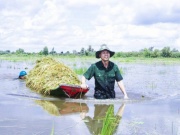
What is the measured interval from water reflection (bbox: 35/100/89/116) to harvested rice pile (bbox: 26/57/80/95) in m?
1.27

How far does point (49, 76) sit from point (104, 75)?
3.40 m

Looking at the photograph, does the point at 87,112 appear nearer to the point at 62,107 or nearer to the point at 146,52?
the point at 62,107

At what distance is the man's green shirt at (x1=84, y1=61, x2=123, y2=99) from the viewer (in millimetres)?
9266

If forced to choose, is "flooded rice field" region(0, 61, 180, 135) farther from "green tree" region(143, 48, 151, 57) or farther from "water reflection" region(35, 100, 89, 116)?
"green tree" region(143, 48, 151, 57)

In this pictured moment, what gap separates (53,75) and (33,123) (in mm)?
5860

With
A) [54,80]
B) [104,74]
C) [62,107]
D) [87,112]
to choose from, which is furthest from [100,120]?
[54,80]

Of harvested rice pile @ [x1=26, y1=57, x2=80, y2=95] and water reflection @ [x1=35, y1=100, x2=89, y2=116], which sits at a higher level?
harvested rice pile @ [x1=26, y1=57, x2=80, y2=95]

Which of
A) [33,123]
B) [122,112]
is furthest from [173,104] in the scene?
[33,123]

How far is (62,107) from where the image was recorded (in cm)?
908

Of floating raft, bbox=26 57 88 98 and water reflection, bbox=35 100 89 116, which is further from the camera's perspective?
floating raft, bbox=26 57 88 98

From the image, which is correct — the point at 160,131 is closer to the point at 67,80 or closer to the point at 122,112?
the point at 122,112

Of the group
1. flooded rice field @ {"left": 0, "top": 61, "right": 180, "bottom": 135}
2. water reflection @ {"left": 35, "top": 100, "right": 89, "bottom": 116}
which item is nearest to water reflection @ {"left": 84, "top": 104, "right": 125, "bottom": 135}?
flooded rice field @ {"left": 0, "top": 61, "right": 180, "bottom": 135}

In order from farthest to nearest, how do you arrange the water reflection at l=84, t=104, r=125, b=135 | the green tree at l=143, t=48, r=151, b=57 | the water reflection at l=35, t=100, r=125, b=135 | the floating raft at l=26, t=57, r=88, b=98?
1. the green tree at l=143, t=48, r=151, b=57
2. the floating raft at l=26, t=57, r=88, b=98
3. the water reflection at l=35, t=100, r=125, b=135
4. the water reflection at l=84, t=104, r=125, b=135

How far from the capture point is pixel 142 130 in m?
6.07
